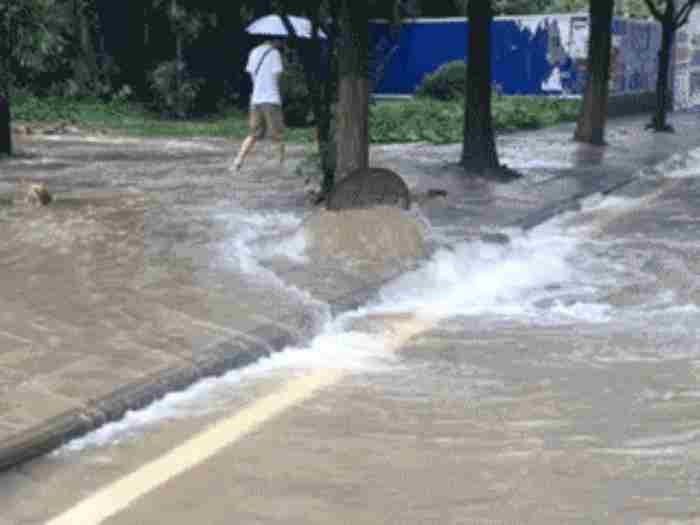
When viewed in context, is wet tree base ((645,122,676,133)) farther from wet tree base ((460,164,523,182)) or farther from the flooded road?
the flooded road

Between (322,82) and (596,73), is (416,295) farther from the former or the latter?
(596,73)

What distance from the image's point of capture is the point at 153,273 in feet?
29.2

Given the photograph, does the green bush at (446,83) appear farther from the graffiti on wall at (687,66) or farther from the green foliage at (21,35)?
the green foliage at (21,35)

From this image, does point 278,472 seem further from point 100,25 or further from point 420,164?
point 100,25

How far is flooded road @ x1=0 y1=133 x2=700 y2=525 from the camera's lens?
4734 millimetres

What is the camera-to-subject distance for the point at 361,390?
6.25 meters

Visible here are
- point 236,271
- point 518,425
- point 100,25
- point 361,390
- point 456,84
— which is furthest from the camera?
point 456,84

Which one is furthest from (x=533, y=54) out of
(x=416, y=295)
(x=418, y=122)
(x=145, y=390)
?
(x=145, y=390)

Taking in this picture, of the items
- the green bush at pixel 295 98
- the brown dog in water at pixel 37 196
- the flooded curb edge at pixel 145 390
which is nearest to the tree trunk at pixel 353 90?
the brown dog in water at pixel 37 196

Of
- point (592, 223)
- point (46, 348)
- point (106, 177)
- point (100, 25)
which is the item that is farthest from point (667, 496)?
point (100, 25)

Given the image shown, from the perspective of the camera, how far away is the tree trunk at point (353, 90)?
11.3 m

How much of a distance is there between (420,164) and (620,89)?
19448mm

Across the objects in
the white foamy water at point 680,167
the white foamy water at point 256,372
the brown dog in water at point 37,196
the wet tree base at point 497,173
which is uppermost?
the brown dog in water at point 37,196

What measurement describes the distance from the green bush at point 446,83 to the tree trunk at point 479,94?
58.8 feet
